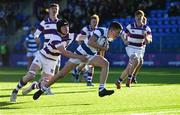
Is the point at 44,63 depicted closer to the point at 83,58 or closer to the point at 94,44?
the point at 83,58

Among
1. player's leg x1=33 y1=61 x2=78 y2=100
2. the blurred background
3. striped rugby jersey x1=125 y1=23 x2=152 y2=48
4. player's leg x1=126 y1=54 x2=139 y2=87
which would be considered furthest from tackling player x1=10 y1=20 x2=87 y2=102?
the blurred background

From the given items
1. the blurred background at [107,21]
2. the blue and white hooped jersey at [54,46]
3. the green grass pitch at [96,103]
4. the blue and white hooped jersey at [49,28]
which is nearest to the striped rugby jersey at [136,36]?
the green grass pitch at [96,103]

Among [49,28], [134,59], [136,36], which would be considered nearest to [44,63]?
[49,28]

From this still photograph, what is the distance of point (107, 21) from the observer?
40.9m

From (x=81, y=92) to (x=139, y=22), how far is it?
3793 mm

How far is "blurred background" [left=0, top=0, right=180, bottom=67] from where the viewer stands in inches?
1417

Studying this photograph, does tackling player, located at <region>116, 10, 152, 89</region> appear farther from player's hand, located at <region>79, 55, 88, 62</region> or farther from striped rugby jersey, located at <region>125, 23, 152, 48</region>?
player's hand, located at <region>79, 55, 88, 62</region>

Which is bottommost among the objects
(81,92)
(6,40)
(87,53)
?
(6,40)

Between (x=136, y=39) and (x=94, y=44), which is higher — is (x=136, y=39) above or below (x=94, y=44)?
below

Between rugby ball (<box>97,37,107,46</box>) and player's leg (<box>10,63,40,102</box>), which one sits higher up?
rugby ball (<box>97,37,107,46</box>)

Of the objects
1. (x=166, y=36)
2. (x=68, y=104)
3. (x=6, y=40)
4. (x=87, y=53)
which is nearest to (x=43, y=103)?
(x=68, y=104)

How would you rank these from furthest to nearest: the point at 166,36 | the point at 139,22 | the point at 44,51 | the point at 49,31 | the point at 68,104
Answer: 1. the point at 166,36
2. the point at 139,22
3. the point at 49,31
4. the point at 44,51
5. the point at 68,104

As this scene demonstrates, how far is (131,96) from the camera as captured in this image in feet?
52.8

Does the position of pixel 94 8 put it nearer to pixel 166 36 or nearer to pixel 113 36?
pixel 166 36
